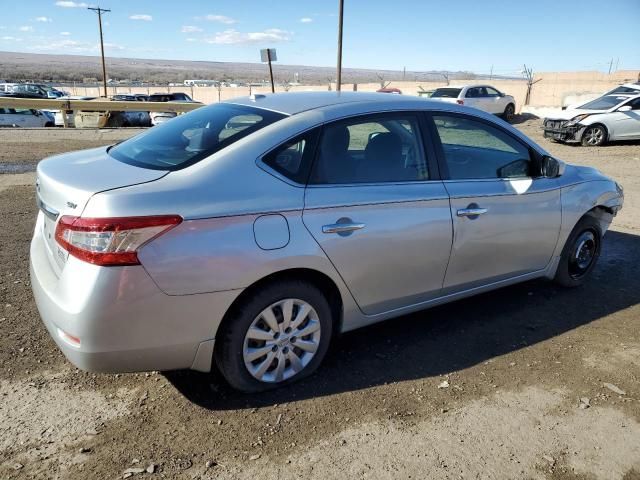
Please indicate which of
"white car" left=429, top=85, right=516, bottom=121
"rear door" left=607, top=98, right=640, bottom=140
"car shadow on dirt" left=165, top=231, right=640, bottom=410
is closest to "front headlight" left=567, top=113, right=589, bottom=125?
"rear door" left=607, top=98, right=640, bottom=140

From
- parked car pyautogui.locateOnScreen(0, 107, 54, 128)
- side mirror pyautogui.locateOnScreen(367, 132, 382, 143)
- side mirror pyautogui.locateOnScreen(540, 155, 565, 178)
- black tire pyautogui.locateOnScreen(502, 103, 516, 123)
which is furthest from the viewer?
black tire pyautogui.locateOnScreen(502, 103, 516, 123)

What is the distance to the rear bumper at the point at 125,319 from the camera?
8.02 ft

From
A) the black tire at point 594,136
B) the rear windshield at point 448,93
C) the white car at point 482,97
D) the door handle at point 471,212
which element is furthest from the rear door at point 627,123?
the door handle at point 471,212

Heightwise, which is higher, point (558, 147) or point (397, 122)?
point (397, 122)

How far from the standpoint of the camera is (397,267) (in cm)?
332

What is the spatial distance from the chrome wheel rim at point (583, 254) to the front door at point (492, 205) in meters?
0.49

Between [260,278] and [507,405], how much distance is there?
1.63 meters

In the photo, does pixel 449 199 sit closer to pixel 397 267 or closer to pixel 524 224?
pixel 397 267

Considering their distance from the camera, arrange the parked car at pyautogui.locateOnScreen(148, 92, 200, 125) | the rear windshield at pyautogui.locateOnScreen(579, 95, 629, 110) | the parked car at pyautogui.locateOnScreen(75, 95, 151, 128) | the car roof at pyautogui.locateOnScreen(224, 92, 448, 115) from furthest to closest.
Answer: the parked car at pyautogui.locateOnScreen(148, 92, 200, 125) → the parked car at pyautogui.locateOnScreen(75, 95, 151, 128) → the rear windshield at pyautogui.locateOnScreen(579, 95, 629, 110) → the car roof at pyautogui.locateOnScreen(224, 92, 448, 115)

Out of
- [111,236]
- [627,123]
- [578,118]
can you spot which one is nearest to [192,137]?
[111,236]

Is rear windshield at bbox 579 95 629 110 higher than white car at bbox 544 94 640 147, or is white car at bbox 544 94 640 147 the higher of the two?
rear windshield at bbox 579 95 629 110

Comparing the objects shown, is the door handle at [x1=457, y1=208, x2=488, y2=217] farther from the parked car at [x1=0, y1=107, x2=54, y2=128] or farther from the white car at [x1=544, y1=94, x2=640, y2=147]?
the parked car at [x1=0, y1=107, x2=54, y2=128]

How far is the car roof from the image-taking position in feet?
10.7

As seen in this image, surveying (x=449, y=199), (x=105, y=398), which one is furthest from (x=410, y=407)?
(x=105, y=398)
